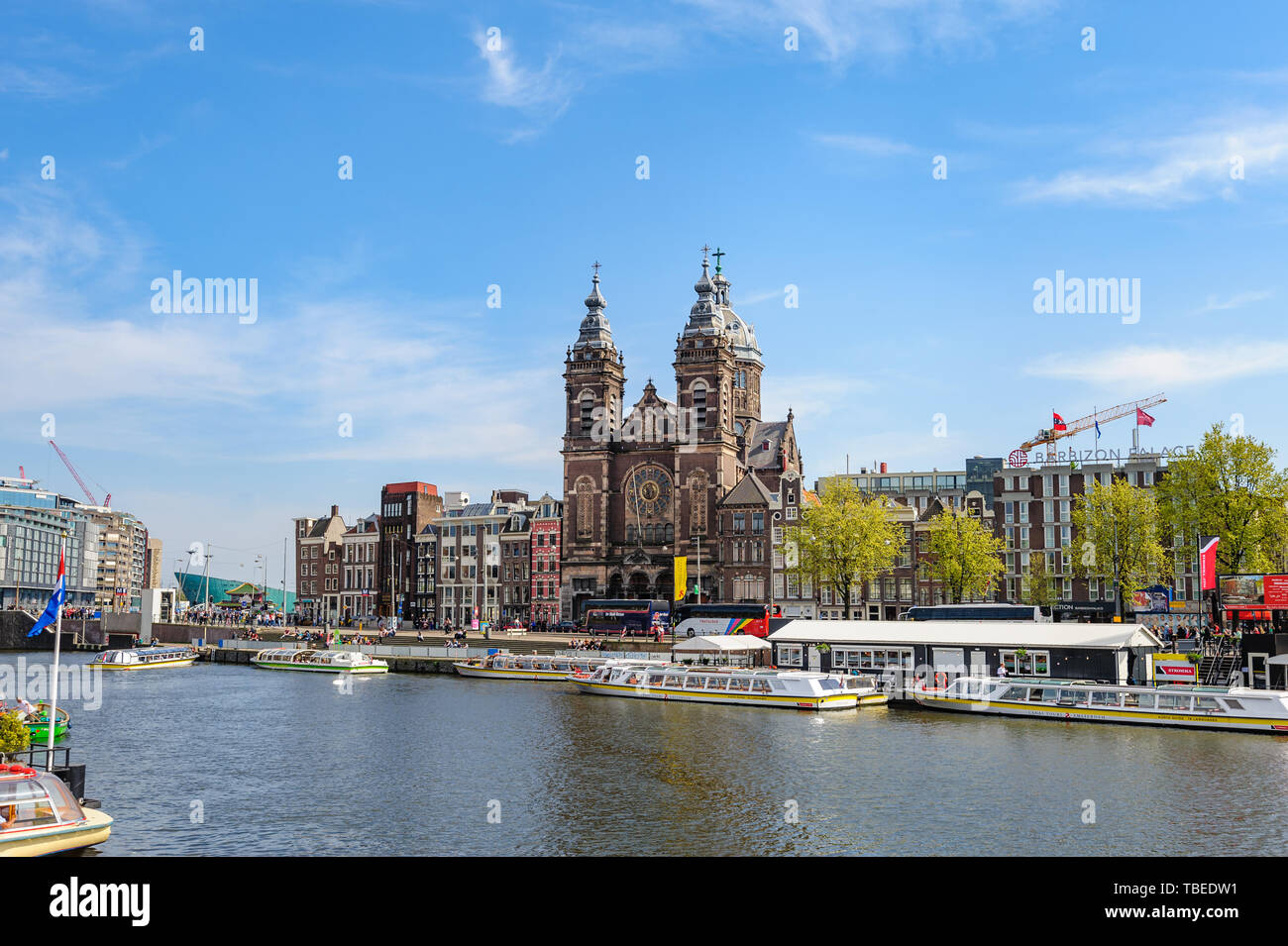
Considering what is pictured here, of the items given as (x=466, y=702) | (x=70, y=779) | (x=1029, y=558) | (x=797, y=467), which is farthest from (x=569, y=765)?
(x=797, y=467)

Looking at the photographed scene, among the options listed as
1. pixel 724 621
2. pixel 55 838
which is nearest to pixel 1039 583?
pixel 724 621

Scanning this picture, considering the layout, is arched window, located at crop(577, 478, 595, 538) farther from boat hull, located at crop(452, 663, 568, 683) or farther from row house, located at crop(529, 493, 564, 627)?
boat hull, located at crop(452, 663, 568, 683)

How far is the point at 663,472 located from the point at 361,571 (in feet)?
236

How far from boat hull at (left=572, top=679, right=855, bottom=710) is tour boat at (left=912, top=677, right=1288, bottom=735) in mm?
6479

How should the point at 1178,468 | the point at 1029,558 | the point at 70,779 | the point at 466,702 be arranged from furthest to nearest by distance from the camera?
the point at 1029,558 < the point at 1178,468 < the point at 466,702 < the point at 70,779

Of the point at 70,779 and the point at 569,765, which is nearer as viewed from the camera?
the point at 70,779

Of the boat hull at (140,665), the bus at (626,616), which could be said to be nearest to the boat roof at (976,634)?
the bus at (626,616)

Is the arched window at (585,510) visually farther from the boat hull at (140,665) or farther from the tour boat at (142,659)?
the boat hull at (140,665)

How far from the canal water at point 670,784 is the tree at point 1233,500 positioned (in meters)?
29.9

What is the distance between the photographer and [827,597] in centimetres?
13362

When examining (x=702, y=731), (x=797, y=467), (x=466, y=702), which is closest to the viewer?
(x=702, y=731)

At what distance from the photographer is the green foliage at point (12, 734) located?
35.6 m
